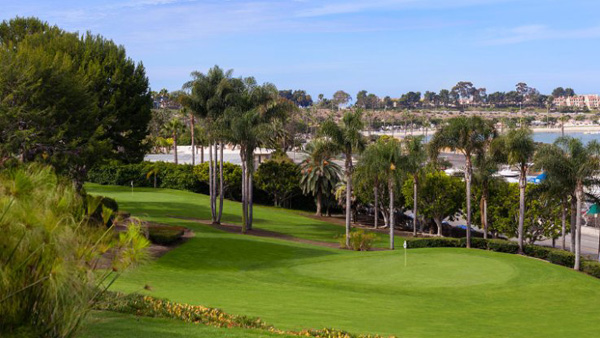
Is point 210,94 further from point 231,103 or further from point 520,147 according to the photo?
point 520,147

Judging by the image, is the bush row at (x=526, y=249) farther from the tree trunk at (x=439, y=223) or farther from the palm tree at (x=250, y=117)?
the tree trunk at (x=439, y=223)

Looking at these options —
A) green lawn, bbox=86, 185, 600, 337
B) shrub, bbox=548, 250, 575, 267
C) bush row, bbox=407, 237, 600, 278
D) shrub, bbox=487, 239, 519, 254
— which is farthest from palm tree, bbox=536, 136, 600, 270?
green lawn, bbox=86, 185, 600, 337

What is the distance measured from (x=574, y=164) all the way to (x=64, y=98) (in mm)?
29880

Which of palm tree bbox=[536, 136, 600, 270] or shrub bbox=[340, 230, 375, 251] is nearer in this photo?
palm tree bbox=[536, 136, 600, 270]

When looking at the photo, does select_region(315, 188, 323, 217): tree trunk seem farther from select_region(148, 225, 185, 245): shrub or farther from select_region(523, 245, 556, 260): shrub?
select_region(148, 225, 185, 245): shrub

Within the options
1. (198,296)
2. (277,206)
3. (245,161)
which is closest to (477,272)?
(198,296)

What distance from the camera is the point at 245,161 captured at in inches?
1820

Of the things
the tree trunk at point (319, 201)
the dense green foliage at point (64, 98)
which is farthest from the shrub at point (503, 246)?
the tree trunk at point (319, 201)

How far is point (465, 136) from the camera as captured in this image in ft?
145

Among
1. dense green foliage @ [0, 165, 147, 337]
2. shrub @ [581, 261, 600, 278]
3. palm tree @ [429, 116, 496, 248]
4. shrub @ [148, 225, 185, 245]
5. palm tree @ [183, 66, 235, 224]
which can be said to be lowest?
shrub @ [581, 261, 600, 278]

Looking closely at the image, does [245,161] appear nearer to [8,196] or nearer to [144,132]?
[144,132]

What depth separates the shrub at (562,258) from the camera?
3572 cm

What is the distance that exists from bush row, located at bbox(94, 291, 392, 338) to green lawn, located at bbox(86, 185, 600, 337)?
2.06ft

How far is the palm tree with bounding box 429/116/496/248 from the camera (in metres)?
44.1
